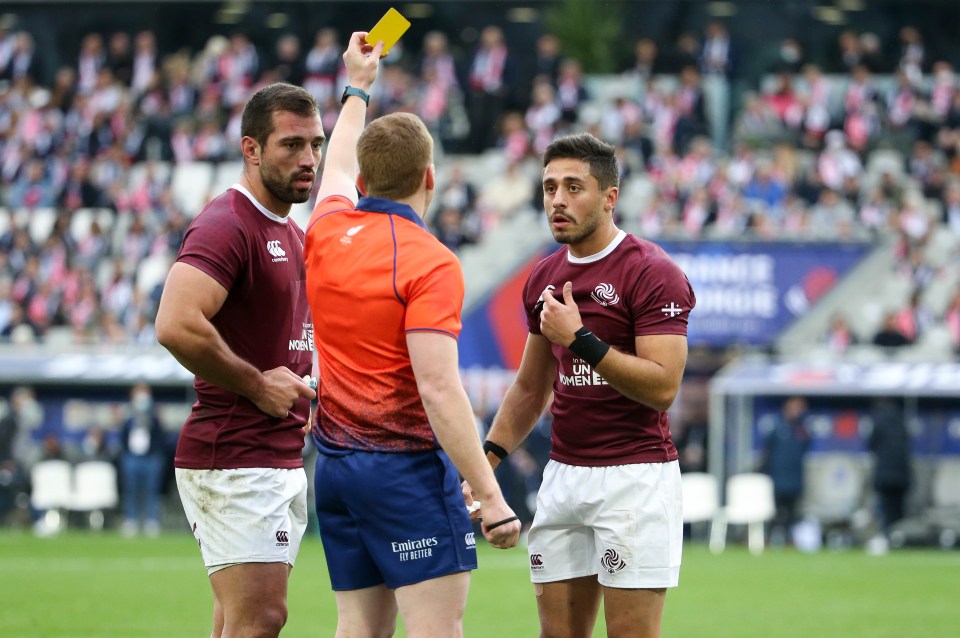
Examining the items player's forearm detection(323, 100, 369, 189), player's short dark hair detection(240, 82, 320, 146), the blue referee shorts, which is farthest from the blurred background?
the blue referee shorts

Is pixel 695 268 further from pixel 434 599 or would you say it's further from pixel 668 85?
pixel 434 599

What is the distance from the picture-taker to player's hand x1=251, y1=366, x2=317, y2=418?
5.77 meters

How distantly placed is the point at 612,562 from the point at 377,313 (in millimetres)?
1632

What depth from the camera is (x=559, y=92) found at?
2806cm

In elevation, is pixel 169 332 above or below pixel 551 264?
below

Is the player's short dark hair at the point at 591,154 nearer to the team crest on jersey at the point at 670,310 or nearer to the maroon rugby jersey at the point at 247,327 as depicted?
the team crest on jersey at the point at 670,310

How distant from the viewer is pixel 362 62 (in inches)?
248

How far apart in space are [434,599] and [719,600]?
9.57 meters

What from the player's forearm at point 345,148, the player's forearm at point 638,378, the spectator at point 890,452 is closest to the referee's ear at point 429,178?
the player's forearm at point 345,148

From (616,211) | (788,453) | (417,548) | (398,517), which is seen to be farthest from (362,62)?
(616,211)

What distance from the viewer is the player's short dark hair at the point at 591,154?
6297mm

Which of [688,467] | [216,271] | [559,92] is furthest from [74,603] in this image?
[559,92]

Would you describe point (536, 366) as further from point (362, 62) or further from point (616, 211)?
point (616, 211)

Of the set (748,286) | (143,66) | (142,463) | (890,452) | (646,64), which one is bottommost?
(142,463)
